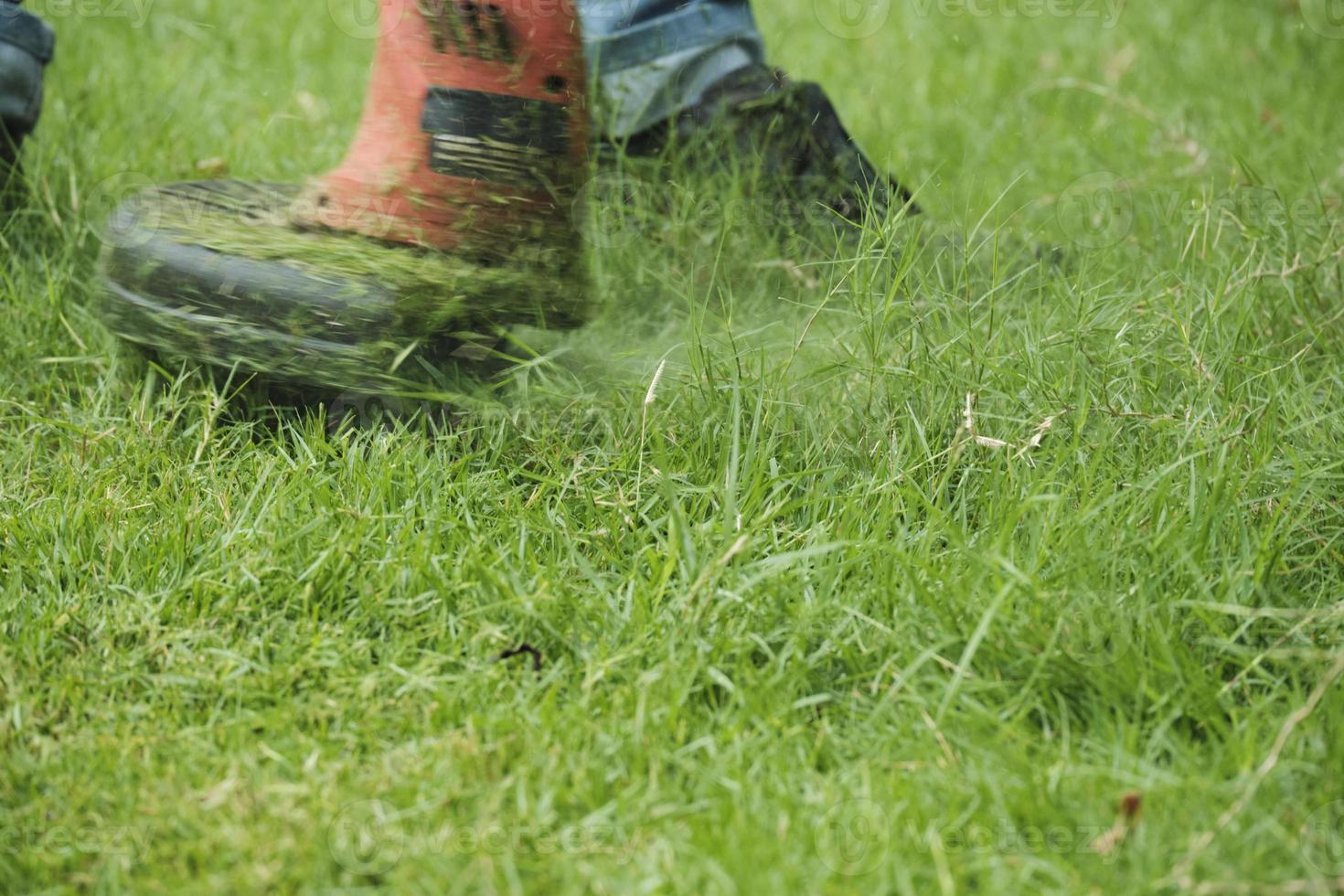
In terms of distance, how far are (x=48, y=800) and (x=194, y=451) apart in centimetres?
72

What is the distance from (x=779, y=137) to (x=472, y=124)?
1.04m

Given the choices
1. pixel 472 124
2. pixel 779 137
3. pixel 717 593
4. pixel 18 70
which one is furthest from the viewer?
pixel 779 137

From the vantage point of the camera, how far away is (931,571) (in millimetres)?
1612

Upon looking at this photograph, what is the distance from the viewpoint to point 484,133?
1880 millimetres

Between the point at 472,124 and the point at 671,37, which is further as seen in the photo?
the point at 671,37

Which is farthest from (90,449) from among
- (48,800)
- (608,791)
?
(608,791)

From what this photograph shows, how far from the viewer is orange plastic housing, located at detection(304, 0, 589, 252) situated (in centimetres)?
187

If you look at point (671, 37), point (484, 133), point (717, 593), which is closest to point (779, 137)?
point (671, 37)

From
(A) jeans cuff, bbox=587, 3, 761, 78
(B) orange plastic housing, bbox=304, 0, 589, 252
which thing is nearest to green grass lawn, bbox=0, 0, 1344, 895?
(B) orange plastic housing, bbox=304, 0, 589, 252

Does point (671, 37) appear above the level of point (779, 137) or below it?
above

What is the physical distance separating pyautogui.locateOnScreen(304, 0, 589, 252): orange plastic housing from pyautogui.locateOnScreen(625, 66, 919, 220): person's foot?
2.73ft

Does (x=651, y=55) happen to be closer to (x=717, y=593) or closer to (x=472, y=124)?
(x=472, y=124)

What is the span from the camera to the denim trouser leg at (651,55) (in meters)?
2.72

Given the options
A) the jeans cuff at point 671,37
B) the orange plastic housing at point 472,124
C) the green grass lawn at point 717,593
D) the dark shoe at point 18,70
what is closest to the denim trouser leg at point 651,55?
the jeans cuff at point 671,37
